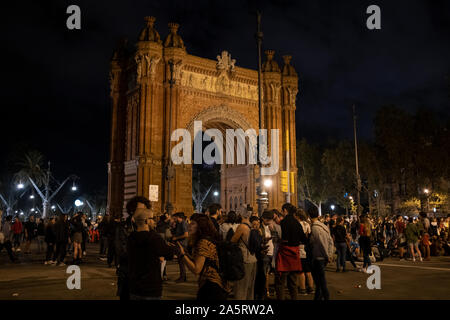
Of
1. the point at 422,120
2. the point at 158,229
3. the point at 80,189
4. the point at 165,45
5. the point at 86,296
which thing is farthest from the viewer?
the point at 80,189

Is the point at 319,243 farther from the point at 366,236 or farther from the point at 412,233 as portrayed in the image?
the point at 412,233

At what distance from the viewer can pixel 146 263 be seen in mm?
4957

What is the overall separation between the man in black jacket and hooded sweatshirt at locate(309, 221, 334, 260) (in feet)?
13.1

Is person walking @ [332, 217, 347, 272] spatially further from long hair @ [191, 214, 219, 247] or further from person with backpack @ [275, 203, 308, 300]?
long hair @ [191, 214, 219, 247]

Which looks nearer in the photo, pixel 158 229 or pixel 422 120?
pixel 158 229

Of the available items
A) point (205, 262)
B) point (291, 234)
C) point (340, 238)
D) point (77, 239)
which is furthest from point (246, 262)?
point (77, 239)

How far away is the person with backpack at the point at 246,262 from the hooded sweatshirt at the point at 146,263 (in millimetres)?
2323

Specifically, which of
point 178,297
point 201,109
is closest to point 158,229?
point 178,297

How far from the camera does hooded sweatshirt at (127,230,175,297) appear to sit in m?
4.92

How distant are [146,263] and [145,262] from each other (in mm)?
18

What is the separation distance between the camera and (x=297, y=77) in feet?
119
